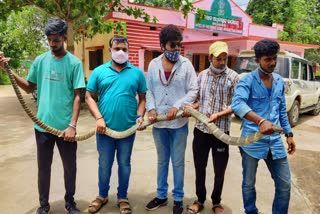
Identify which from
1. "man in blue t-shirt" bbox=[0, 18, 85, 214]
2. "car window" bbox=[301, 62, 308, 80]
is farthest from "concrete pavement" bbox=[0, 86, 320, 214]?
"car window" bbox=[301, 62, 308, 80]

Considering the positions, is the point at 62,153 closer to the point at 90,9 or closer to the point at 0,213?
the point at 0,213

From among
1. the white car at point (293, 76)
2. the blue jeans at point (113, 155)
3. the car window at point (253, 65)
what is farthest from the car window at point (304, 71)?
the blue jeans at point (113, 155)

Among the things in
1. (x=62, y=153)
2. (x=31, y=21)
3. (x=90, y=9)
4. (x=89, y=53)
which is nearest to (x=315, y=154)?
(x=62, y=153)

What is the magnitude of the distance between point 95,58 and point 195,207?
12.4m

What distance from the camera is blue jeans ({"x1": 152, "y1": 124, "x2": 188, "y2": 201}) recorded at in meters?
2.95

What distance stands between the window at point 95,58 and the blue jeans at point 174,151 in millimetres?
11371

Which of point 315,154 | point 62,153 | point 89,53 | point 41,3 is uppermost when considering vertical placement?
point 41,3

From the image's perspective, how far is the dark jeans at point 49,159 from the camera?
9.14 feet

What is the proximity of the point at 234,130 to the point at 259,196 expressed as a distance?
12.5ft

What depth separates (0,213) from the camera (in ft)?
9.83

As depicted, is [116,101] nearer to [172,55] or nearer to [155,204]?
[172,55]

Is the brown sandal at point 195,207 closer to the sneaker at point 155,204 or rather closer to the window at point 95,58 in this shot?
the sneaker at point 155,204

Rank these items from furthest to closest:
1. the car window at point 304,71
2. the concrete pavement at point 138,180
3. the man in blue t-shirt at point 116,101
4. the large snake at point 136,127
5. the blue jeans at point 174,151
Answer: the car window at point 304,71
the concrete pavement at point 138,180
the blue jeans at point 174,151
the man in blue t-shirt at point 116,101
the large snake at point 136,127

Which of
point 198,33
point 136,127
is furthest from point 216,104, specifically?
point 198,33
